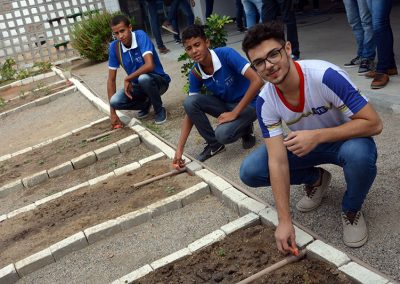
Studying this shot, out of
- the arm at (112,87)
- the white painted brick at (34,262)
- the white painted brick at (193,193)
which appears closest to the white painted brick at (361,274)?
the white painted brick at (193,193)

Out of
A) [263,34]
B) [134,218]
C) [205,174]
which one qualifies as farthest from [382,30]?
[134,218]

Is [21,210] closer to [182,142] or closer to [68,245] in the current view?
[68,245]

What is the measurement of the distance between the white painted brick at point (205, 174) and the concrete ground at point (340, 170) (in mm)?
135

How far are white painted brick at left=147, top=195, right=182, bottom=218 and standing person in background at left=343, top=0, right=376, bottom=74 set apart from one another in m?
2.63

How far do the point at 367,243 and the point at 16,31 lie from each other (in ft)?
34.1

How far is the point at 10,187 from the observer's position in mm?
4379

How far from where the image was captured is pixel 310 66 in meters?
2.31

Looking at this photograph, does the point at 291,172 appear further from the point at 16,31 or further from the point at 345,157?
the point at 16,31

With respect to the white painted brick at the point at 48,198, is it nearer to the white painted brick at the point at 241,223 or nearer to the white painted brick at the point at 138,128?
the white painted brick at the point at 138,128

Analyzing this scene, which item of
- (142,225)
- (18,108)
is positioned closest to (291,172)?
(142,225)

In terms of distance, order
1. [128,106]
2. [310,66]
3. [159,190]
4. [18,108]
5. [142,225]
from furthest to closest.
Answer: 1. [18,108]
2. [128,106]
3. [159,190]
4. [142,225]
5. [310,66]

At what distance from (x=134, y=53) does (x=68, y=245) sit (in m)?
2.77

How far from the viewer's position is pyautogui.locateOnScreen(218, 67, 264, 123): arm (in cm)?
367

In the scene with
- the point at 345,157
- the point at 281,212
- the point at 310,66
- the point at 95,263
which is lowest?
the point at 95,263
